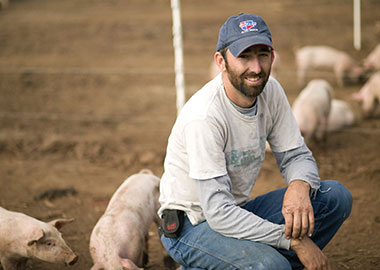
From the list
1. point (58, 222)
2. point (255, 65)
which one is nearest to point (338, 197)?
point (255, 65)

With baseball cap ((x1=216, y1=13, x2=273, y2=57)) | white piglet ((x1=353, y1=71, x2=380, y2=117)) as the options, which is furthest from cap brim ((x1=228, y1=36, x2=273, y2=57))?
white piglet ((x1=353, y1=71, x2=380, y2=117))

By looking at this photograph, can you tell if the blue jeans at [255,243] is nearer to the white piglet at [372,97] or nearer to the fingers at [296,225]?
the fingers at [296,225]

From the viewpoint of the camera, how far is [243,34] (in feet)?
8.02

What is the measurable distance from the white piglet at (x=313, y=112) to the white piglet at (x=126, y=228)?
2.57 m

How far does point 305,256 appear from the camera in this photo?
2412 millimetres

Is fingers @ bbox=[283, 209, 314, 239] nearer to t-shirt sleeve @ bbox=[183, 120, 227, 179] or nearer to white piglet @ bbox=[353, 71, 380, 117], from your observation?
t-shirt sleeve @ bbox=[183, 120, 227, 179]

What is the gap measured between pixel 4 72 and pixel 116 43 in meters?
2.88

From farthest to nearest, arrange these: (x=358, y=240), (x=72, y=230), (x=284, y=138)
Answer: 1. (x=72, y=230)
2. (x=358, y=240)
3. (x=284, y=138)

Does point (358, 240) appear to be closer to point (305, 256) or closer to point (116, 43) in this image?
point (305, 256)

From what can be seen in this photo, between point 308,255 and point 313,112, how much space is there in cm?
370

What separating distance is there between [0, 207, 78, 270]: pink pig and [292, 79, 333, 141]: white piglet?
3467 millimetres

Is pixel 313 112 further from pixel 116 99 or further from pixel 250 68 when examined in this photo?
pixel 250 68

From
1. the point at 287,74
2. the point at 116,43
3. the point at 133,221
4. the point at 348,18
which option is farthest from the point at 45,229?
the point at 348,18

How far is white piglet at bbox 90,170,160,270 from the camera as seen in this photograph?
3.12 meters
